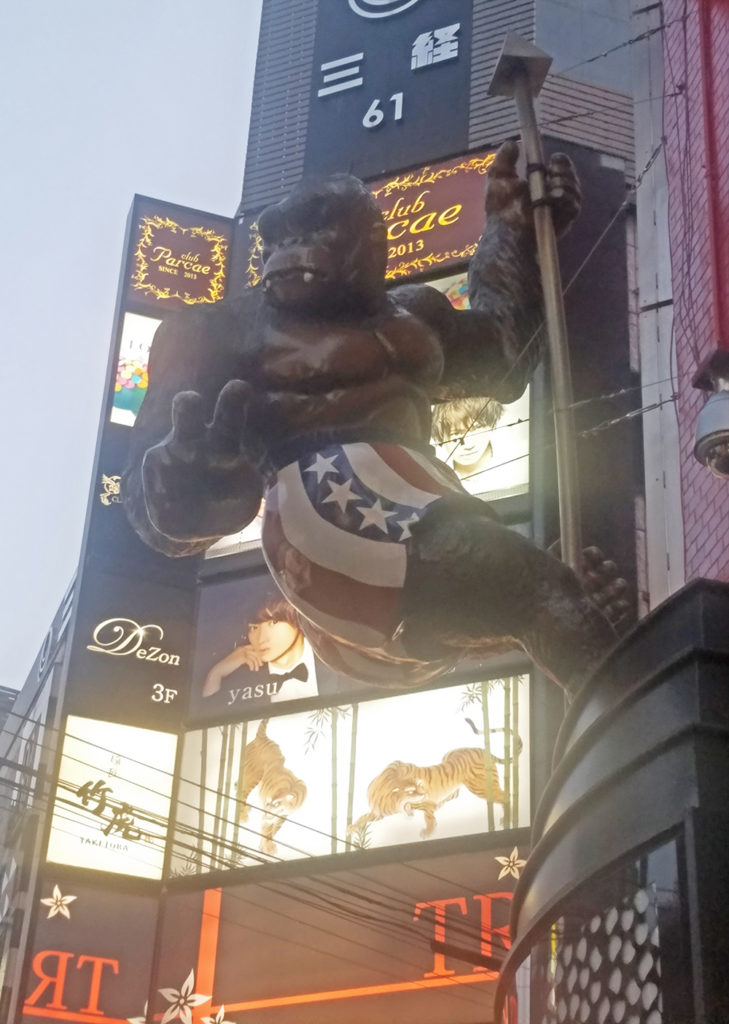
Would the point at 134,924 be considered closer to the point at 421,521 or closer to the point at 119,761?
the point at 119,761

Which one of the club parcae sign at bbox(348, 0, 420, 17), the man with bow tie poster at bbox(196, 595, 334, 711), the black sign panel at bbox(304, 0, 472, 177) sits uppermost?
the club parcae sign at bbox(348, 0, 420, 17)

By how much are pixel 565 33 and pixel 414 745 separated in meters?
6.83

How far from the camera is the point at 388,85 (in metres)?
17.5

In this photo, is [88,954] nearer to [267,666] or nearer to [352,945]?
[352,945]

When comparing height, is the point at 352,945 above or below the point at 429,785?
below

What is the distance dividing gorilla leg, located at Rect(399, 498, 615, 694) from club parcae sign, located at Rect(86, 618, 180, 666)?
11.6 meters

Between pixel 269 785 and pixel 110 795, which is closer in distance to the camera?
pixel 269 785

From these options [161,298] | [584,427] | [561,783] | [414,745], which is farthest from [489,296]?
[161,298]

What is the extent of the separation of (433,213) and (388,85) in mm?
2140

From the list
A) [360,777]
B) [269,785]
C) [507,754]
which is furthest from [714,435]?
[269,785]

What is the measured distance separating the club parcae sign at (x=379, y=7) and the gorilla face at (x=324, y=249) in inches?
547

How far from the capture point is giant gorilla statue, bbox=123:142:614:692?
4.24 m

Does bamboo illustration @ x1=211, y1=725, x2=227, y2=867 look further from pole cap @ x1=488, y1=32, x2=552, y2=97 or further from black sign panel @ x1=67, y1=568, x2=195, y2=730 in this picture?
pole cap @ x1=488, y1=32, x2=552, y2=97

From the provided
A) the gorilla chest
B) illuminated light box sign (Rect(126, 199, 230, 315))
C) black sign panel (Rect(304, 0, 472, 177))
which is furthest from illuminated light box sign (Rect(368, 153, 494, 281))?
the gorilla chest
